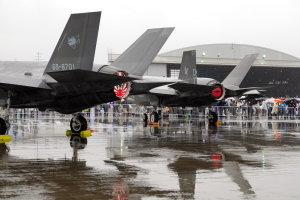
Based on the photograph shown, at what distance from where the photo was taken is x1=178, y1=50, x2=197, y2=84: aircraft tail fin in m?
21.3

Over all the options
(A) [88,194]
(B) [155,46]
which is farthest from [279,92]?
(A) [88,194]

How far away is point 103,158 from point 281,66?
182 feet

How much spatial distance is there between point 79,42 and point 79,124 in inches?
147

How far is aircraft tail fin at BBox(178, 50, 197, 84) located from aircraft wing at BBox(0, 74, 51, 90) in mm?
9790

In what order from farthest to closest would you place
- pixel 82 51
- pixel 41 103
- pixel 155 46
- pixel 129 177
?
pixel 155 46 → pixel 41 103 → pixel 82 51 → pixel 129 177

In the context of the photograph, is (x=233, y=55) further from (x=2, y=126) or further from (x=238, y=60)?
(x=2, y=126)

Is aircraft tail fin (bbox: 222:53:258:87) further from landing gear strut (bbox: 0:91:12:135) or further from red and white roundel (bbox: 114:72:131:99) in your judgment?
landing gear strut (bbox: 0:91:12:135)

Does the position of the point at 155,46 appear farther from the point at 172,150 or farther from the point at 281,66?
the point at 281,66

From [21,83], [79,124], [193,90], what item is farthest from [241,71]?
[21,83]

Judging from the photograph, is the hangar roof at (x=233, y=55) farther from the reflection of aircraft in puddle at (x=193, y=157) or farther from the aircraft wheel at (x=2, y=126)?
the reflection of aircraft in puddle at (x=193, y=157)

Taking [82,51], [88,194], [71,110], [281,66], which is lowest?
[88,194]

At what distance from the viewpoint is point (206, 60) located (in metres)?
57.9

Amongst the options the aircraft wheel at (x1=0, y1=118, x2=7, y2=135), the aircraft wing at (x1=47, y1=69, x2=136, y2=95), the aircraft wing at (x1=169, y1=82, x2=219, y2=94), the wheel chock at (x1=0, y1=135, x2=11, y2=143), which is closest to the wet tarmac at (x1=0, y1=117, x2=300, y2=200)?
the wheel chock at (x1=0, y1=135, x2=11, y2=143)

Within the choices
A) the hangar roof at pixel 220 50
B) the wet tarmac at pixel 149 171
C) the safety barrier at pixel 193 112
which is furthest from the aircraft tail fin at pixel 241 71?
the hangar roof at pixel 220 50
